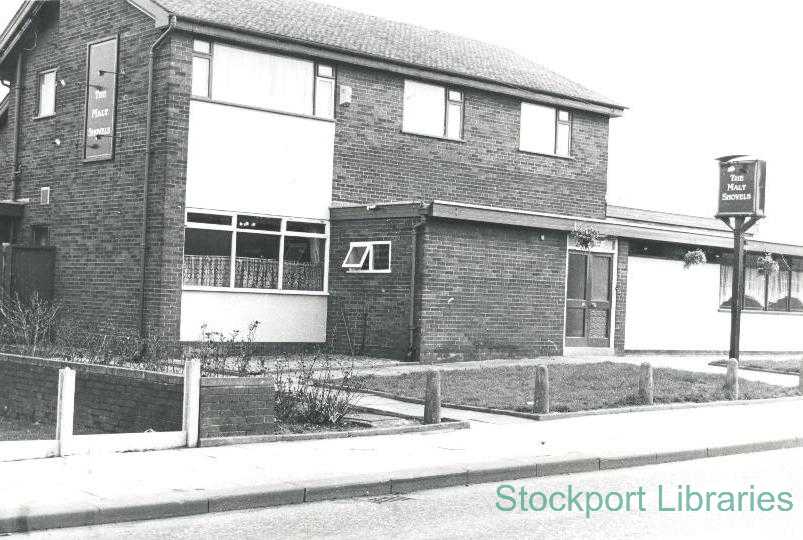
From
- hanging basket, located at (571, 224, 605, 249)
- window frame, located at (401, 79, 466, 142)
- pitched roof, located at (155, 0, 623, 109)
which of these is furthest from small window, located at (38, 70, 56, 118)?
hanging basket, located at (571, 224, 605, 249)

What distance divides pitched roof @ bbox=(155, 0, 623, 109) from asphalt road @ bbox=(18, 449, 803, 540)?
13436 millimetres

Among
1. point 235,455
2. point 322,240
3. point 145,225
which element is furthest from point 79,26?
point 235,455

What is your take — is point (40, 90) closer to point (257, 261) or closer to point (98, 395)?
point (257, 261)

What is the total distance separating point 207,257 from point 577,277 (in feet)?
26.5

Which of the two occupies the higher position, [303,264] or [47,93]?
[47,93]

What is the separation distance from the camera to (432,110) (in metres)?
24.1

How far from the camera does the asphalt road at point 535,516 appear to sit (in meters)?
7.77

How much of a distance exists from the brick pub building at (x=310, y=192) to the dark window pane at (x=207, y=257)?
0.04m

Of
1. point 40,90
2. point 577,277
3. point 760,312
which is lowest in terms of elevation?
point 760,312

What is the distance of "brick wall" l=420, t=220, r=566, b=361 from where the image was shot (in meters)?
20.5

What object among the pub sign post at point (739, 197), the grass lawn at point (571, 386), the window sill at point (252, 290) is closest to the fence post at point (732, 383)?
the grass lawn at point (571, 386)

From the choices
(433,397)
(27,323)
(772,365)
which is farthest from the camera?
(772,365)

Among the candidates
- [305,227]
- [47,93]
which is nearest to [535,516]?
[305,227]

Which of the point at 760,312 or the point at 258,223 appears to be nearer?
the point at 258,223
